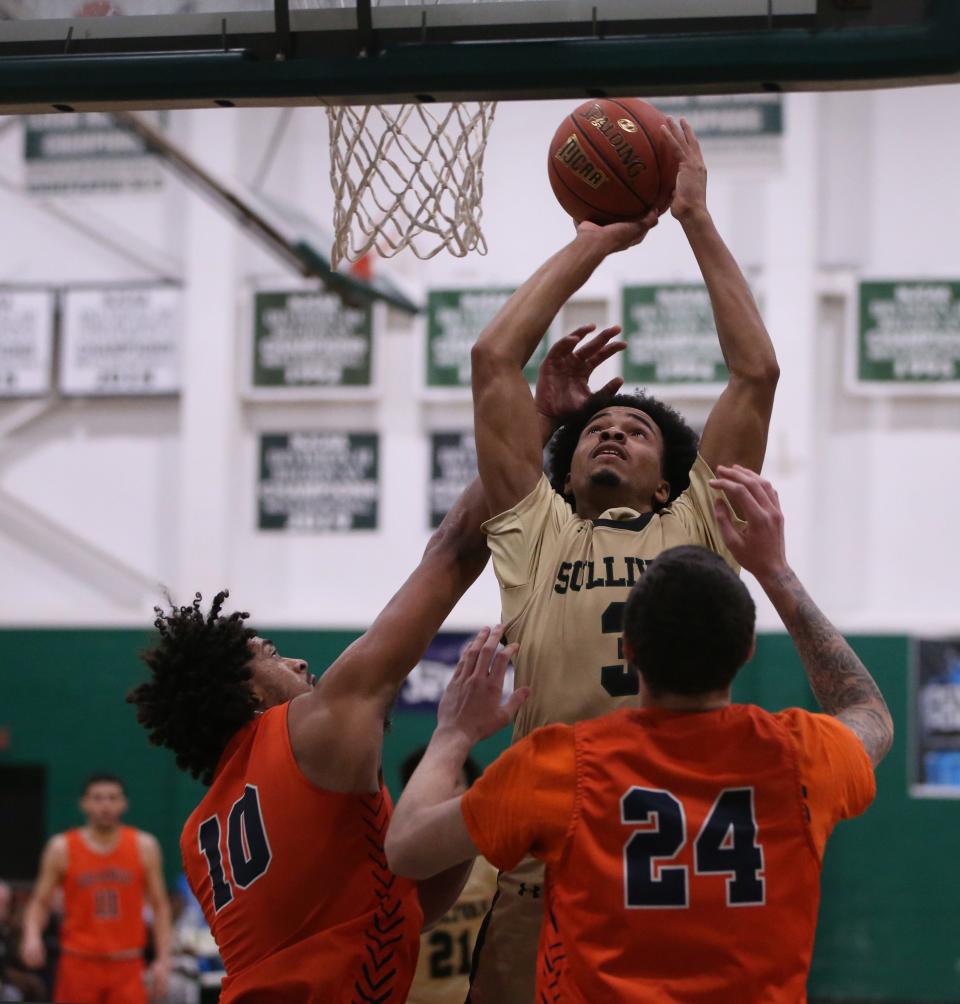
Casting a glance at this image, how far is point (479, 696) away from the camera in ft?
8.61

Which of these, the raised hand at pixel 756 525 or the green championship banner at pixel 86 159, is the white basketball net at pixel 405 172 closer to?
the raised hand at pixel 756 525

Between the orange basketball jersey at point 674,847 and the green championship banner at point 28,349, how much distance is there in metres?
9.96

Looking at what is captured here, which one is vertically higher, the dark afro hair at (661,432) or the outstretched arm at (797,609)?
the dark afro hair at (661,432)

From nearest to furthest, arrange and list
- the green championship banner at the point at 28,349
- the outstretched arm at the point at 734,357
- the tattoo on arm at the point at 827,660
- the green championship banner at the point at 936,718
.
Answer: the tattoo on arm at the point at 827,660, the outstretched arm at the point at 734,357, the green championship banner at the point at 936,718, the green championship banner at the point at 28,349

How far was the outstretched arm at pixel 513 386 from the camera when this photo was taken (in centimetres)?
312

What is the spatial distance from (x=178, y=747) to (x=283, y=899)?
1.62 feet

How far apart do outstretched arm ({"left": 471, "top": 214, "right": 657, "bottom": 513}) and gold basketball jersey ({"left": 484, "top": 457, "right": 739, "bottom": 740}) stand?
2.2 inches

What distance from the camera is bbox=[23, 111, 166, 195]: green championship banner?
458 inches

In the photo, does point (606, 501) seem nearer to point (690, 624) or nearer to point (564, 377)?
point (564, 377)

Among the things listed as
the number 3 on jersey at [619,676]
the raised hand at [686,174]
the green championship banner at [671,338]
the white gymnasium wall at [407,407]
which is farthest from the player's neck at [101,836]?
the raised hand at [686,174]

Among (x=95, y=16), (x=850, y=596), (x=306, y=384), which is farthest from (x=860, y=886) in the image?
(x=95, y=16)

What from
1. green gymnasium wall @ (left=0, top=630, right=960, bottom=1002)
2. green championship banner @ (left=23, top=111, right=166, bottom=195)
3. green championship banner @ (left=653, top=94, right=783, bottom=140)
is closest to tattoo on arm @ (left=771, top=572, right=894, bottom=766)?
green gymnasium wall @ (left=0, top=630, right=960, bottom=1002)

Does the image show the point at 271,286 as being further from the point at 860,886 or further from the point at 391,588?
the point at 860,886

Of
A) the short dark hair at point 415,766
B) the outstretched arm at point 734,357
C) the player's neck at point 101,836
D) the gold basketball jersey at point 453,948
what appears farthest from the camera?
the player's neck at point 101,836
